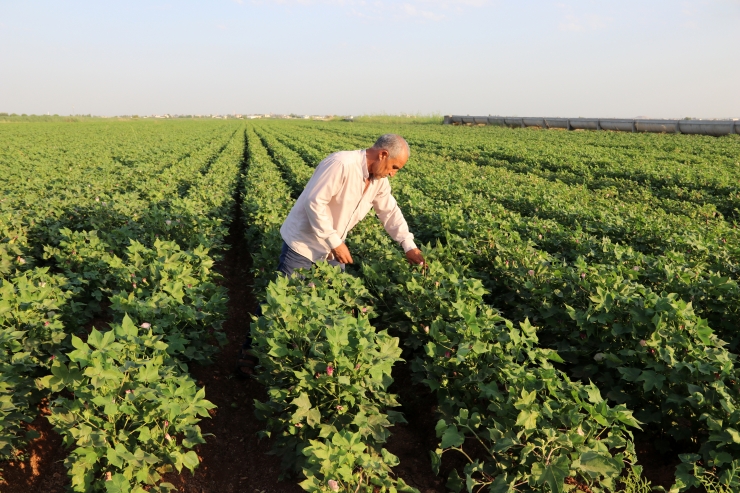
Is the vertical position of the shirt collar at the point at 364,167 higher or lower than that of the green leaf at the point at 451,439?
higher

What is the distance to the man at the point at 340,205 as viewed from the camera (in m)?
3.80

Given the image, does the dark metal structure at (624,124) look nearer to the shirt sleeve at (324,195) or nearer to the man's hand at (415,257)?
the man's hand at (415,257)

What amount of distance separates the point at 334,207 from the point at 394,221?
67 centimetres

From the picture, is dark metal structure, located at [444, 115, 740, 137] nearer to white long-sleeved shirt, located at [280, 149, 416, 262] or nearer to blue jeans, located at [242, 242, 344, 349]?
white long-sleeved shirt, located at [280, 149, 416, 262]

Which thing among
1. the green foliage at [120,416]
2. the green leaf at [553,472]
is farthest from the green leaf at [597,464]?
the green foliage at [120,416]

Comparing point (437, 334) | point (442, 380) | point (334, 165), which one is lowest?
point (442, 380)

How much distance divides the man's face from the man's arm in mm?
370

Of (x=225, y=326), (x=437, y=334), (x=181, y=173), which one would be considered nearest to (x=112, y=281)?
(x=225, y=326)

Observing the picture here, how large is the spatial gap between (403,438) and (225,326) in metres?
2.88

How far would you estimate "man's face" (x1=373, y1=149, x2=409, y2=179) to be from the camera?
3.74 meters

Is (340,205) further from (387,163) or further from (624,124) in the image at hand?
(624,124)

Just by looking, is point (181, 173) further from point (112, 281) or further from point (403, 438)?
point (403, 438)

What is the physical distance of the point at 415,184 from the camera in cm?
1141

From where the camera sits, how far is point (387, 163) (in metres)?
3.77
